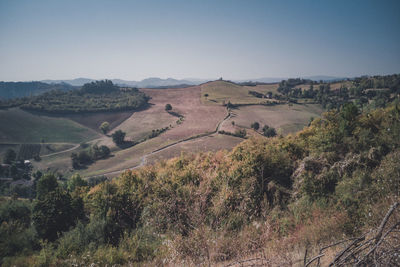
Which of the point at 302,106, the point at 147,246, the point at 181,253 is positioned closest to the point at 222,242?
the point at 181,253

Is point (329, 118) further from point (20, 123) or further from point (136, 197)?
point (20, 123)

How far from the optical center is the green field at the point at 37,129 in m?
69.8

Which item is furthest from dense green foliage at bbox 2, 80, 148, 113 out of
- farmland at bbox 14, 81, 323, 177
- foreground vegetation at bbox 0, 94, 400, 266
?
foreground vegetation at bbox 0, 94, 400, 266

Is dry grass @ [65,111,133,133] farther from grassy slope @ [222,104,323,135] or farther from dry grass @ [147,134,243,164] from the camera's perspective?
grassy slope @ [222,104,323,135]

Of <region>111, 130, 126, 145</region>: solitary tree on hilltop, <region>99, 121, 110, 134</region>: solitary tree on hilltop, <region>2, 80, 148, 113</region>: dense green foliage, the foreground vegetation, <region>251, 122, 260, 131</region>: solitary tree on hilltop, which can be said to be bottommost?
<region>111, 130, 126, 145</region>: solitary tree on hilltop

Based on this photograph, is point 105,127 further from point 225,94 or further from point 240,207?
point 240,207

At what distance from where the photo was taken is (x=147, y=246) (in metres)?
6.07

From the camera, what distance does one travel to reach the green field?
6982 centimetres

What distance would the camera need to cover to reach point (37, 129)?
75562mm

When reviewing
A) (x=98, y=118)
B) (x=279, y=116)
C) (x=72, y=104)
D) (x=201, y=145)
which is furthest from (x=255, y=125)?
(x=72, y=104)

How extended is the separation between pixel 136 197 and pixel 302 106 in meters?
85.8

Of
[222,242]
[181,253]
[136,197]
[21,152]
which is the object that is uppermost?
[222,242]

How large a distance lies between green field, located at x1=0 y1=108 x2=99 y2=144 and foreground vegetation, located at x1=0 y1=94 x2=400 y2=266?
230 ft

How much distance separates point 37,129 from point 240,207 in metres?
93.1
